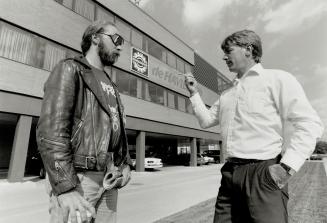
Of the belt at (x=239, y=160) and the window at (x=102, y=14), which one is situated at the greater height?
the window at (x=102, y=14)

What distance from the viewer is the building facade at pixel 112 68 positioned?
12.1 metres

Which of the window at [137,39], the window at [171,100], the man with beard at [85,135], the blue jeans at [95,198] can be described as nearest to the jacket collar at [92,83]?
the man with beard at [85,135]

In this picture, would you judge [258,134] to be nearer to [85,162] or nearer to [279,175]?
[279,175]

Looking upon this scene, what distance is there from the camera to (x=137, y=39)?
825 inches

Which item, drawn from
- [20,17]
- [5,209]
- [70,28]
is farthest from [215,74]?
[5,209]

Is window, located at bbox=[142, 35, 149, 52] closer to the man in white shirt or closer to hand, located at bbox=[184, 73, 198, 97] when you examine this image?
hand, located at bbox=[184, 73, 198, 97]

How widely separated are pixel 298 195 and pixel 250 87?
7390 millimetres

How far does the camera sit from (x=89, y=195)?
1.71 m

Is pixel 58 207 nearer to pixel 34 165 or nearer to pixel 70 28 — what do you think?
pixel 70 28

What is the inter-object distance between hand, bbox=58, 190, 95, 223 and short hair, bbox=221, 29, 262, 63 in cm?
188

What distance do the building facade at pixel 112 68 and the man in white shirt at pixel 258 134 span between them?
788cm

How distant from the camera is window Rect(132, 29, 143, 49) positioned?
2054 cm

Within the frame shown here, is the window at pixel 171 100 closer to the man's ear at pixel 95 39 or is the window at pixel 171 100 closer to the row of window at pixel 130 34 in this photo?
the row of window at pixel 130 34

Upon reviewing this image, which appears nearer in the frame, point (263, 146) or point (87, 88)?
point (87, 88)
